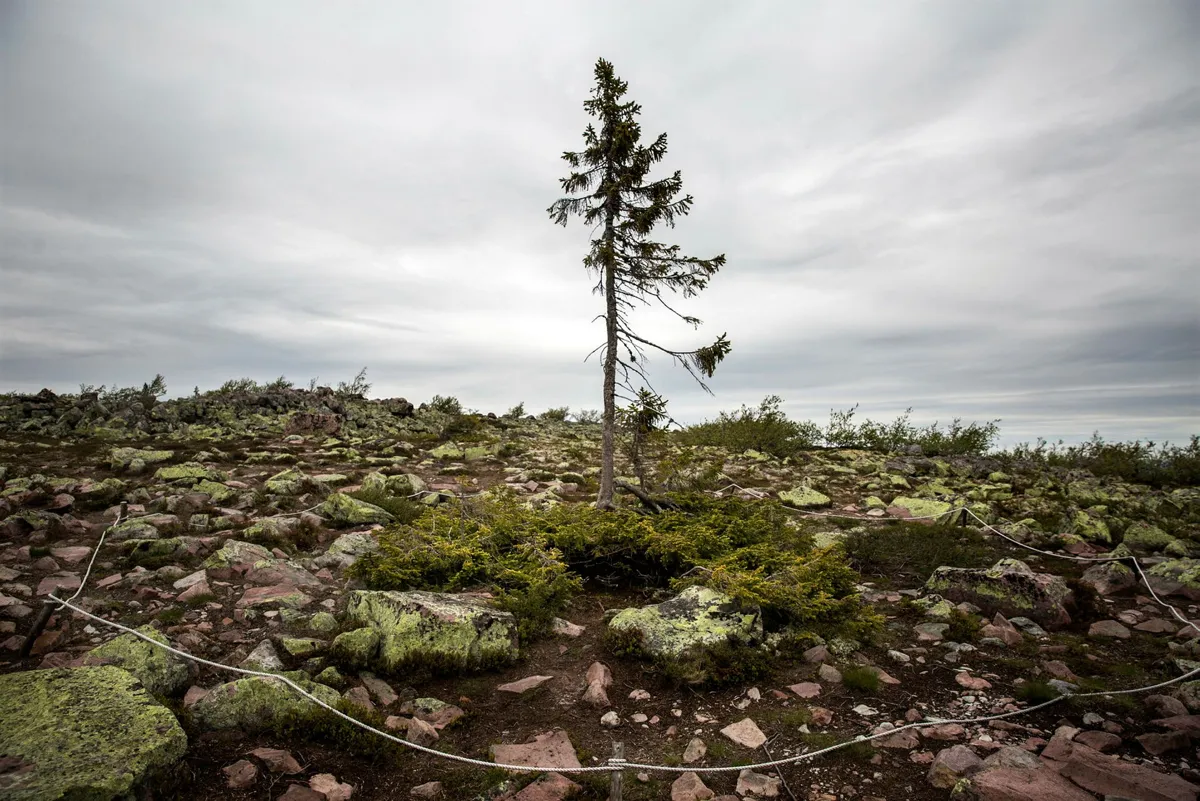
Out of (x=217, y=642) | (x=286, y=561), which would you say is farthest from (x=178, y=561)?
(x=217, y=642)

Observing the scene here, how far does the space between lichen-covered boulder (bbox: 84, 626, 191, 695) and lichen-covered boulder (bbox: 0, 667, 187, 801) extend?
46 centimetres

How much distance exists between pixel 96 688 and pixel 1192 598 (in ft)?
35.7

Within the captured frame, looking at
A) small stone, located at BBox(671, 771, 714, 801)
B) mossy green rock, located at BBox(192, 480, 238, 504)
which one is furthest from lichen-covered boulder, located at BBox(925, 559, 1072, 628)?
mossy green rock, located at BBox(192, 480, 238, 504)

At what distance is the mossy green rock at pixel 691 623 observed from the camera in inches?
182

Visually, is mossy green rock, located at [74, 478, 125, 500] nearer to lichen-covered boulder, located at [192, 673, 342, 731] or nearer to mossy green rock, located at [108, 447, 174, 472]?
mossy green rock, located at [108, 447, 174, 472]

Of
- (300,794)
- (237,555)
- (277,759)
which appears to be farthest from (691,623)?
(237,555)

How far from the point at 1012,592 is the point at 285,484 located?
12074mm

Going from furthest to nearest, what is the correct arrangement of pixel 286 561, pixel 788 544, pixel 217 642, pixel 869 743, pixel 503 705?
1. pixel 788 544
2. pixel 286 561
3. pixel 217 642
4. pixel 503 705
5. pixel 869 743

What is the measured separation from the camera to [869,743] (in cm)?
361

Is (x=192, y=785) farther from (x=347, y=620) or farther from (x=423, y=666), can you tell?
(x=347, y=620)

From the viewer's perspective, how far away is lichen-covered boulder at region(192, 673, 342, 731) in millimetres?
3467

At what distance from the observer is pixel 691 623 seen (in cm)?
481

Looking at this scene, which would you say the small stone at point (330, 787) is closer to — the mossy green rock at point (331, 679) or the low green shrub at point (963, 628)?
the mossy green rock at point (331, 679)

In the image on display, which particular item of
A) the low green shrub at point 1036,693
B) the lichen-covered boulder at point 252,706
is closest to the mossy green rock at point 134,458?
the lichen-covered boulder at point 252,706
